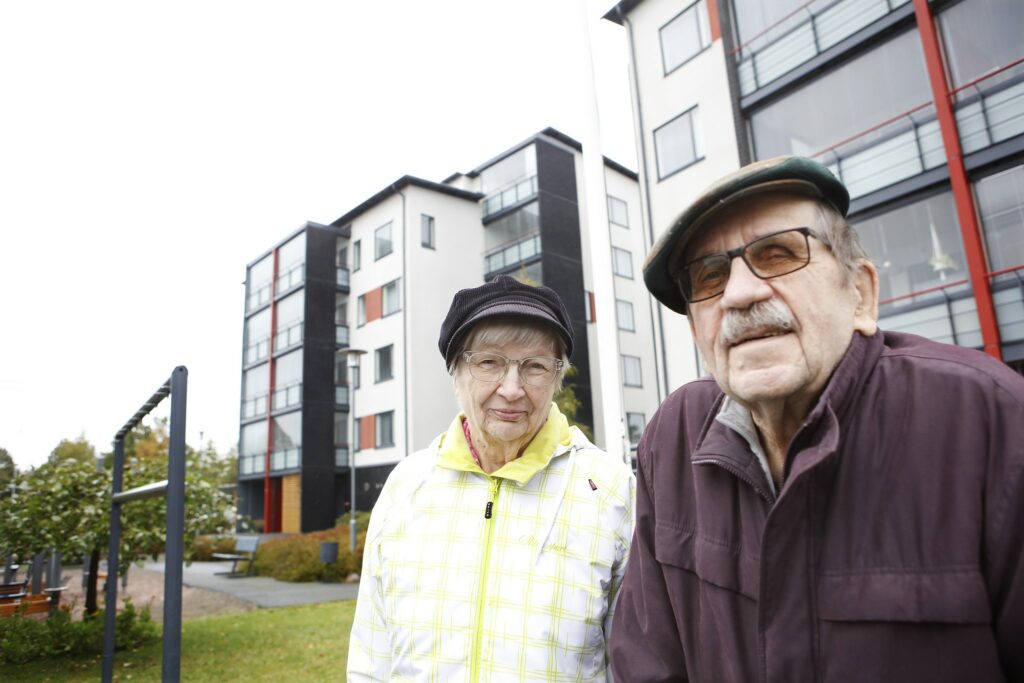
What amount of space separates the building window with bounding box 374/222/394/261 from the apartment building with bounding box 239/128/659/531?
0.08 meters

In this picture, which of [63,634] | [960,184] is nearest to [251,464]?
[63,634]

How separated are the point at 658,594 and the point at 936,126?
43.6 ft

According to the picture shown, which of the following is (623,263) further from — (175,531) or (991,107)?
(175,531)

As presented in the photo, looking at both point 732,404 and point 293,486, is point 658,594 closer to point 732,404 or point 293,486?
point 732,404

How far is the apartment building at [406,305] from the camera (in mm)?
27812

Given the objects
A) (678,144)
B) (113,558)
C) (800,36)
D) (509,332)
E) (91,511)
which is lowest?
(113,558)

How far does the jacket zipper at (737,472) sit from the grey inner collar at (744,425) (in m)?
0.02

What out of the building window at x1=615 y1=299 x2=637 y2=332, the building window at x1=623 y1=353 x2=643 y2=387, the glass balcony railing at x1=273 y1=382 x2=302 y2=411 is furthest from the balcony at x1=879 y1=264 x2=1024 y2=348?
the glass balcony railing at x1=273 y1=382 x2=302 y2=411

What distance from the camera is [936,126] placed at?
473 inches

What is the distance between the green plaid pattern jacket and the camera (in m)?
2.16

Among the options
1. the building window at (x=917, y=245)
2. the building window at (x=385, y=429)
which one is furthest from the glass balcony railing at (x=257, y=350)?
the building window at (x=917, y=245)

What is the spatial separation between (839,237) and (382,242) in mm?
29499

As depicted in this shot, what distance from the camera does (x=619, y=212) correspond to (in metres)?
29.2

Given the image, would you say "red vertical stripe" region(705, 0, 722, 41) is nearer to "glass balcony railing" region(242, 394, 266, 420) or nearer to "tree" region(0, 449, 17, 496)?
"tree" region(0, 449, 17, 496)
